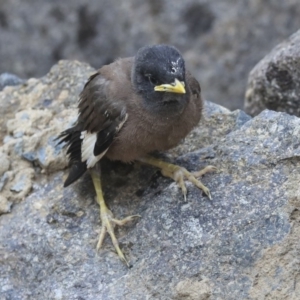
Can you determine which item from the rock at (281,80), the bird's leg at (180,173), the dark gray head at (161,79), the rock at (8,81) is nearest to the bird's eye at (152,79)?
the dark gray head at (161,79)

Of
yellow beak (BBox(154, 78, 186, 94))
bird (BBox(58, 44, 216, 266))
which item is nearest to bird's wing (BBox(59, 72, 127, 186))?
Result: bird (BBox(58, 44, 216, 266))

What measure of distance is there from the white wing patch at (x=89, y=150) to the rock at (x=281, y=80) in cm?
138

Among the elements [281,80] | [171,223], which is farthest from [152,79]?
[281,80]

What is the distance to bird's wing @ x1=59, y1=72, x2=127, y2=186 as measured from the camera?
15.6 feet

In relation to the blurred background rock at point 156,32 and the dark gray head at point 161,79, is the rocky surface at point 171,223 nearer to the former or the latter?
the dark gray head at point 161,79

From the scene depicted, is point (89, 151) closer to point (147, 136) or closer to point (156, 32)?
point (147, 136)

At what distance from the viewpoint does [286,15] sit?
7352mm

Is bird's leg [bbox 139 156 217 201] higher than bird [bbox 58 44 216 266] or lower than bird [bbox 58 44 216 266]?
lower

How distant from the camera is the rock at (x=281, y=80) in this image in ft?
17.3

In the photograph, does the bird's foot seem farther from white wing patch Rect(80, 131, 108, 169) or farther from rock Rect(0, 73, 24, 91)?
rock Rect(0, 73, 24, 91)

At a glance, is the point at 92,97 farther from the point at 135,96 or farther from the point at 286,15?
the point at 286,15

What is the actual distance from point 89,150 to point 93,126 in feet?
0.51

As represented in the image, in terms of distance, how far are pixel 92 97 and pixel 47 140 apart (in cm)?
62

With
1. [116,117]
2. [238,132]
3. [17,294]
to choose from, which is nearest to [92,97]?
[116,117]
